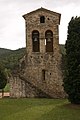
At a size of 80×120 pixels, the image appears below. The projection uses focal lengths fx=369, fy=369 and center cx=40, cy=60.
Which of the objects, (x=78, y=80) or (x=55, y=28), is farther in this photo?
(x=55, y=28)

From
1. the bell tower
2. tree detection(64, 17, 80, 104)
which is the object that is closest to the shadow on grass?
tree detection(64, 17, 80, 104)

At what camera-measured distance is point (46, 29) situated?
121 ft

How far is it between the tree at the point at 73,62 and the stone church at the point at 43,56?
738 centimetres

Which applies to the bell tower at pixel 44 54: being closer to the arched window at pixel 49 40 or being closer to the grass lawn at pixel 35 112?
the arched window at pixel 49 40

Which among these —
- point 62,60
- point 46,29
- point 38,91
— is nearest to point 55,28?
point 46,29

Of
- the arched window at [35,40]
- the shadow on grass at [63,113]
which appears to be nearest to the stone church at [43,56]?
the arched window at [35,40]

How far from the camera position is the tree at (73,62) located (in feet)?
92.2

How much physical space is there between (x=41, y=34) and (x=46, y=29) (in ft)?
2.31

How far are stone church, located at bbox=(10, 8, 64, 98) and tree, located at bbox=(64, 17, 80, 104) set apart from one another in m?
7.38

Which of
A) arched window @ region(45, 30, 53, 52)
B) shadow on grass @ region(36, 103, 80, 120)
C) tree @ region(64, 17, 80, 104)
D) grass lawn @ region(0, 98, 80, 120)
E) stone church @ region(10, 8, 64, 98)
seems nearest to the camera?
shadow on grass @ region(36, 103, 80, 120)

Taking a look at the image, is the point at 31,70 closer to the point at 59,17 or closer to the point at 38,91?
the point at 38,91

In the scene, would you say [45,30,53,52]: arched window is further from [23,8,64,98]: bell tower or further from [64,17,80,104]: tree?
[64,17,80,104]: tree

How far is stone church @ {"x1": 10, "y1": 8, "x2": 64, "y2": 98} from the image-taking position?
36375mm

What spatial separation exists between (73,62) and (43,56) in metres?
8.48
